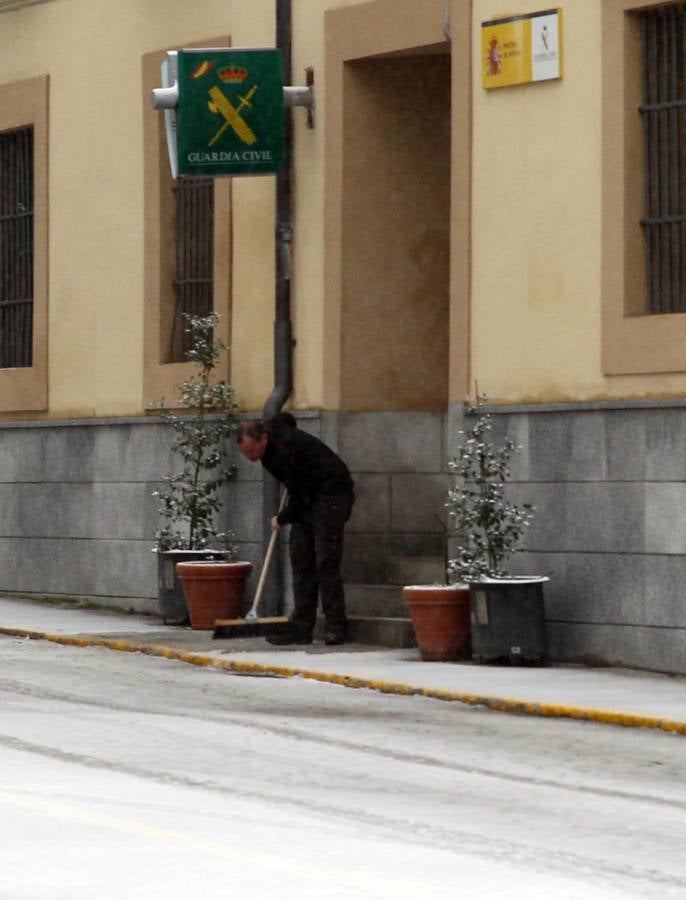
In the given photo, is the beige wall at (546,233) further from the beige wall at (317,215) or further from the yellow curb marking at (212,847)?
the yellow curb marking at (212,847)

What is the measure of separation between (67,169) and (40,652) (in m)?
6.54

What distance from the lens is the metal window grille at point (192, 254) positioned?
21.6 metres

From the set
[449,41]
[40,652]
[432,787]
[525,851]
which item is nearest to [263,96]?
[449,41]

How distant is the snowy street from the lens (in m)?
8.38

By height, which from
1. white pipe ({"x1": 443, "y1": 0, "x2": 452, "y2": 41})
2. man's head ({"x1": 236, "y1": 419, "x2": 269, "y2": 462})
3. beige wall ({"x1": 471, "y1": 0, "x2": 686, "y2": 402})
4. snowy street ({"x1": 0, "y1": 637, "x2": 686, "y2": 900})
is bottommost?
snowy street ({"x1": 0, "y1": 637, "x2": 686, "y2": 900})

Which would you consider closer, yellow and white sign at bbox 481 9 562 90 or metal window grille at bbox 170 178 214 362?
yellow and white sign at bbox 481 9 562 90

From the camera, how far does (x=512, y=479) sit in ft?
58.1

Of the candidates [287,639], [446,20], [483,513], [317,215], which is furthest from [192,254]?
[483,513]

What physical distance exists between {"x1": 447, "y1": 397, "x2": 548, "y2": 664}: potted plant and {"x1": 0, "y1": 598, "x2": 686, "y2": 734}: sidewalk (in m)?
0.20

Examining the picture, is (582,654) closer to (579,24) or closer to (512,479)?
(512,479)

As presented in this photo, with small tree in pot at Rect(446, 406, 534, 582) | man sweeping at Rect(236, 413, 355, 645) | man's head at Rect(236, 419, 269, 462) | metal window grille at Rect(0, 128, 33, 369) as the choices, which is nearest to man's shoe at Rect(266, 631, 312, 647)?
man sweeping at Rect(236, 413, 355, 645)

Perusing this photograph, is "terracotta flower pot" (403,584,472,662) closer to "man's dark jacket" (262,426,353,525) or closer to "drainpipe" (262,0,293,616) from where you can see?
"man's dark jacket" (262,426,353,525)

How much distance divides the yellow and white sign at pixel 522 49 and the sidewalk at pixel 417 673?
4.16 metres

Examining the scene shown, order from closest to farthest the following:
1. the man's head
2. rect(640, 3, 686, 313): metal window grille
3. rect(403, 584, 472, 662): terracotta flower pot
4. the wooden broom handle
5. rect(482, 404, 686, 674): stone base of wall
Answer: rect(482, 404, 686, 674): stone base of wall, rect(640, 3, 686, 313): metal window grille, rect(403, 584, 472, 662): terracotta flower pot, the man's head, the wooden broom handle
